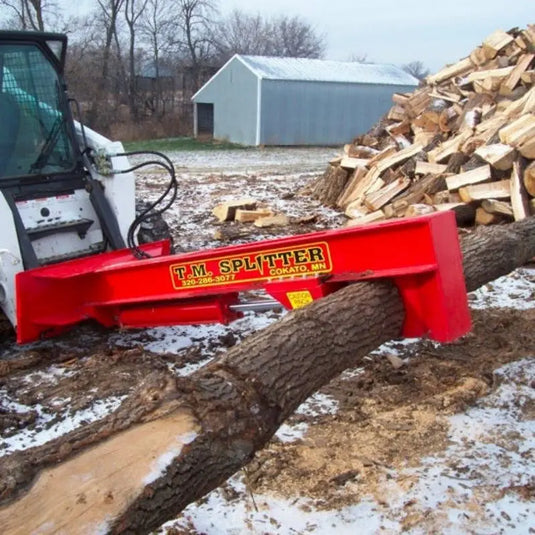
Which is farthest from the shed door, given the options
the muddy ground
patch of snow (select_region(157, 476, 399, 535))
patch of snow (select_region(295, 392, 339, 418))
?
patch of snow (select_region(157, 476, 399, 535))

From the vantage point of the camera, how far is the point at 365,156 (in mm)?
11070

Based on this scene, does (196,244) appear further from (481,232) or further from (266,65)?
(266,65)

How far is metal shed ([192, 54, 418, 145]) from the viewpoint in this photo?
1030 inches

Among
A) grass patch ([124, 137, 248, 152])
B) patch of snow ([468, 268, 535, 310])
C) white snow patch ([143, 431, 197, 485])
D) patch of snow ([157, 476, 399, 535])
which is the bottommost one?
patch of snow ([157, 476, 399, 535])

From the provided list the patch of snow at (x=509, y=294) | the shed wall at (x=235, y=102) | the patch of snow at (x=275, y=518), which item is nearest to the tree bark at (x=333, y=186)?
the patch of snow at (x=509, y=294)

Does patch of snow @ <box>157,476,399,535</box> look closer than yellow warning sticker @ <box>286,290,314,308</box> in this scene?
Yes

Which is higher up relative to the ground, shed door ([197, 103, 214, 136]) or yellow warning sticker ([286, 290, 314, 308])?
shed door ([197, 103, 214, 136])

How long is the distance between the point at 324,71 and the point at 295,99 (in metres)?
2.57

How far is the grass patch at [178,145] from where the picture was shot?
2529cm

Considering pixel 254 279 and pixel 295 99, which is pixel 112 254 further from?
pixel 295 99

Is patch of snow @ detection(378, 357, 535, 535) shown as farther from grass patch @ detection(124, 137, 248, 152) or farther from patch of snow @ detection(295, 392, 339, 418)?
grass patch @ detection(124, 137, 248, 152)

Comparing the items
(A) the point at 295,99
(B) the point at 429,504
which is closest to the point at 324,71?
(A) the point at 295,99

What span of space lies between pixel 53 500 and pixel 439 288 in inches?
76.4

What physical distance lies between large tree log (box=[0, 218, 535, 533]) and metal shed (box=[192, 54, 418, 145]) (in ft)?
77.1
